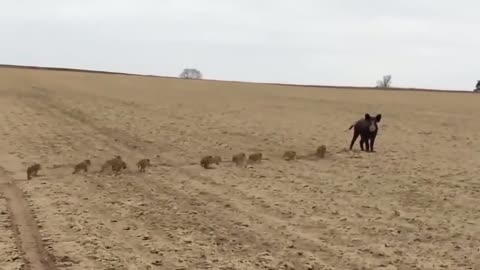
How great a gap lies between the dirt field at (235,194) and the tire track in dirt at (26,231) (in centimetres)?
2

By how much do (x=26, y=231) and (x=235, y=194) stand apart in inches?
146

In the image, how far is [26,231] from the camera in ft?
32.2

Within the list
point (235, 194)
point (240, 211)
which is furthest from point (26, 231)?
point (235, 194)

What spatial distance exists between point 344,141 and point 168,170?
6954 millimetres

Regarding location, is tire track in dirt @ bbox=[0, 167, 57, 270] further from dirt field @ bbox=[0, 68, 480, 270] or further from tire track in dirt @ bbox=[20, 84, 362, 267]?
tire track in dirt @ bbox=[20, 84, 362, 267]

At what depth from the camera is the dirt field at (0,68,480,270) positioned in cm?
873

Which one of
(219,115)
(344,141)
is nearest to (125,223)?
(344,141)

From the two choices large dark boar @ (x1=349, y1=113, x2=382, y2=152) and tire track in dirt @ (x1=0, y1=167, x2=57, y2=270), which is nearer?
tire track in dirt @ (x1=0, y1=167, x2=57, y2=270)

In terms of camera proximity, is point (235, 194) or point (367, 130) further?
point (367, 130)

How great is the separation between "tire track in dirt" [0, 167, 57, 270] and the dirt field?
0.02 m

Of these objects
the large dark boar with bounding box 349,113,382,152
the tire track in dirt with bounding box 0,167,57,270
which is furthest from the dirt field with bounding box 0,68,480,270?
the large dark boar with bounding box 349,113,382,152

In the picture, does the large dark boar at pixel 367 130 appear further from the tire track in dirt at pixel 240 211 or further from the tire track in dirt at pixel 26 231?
the tire track in dirt at pixel 26 231

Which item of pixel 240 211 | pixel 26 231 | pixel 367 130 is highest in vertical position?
pixel 367 130

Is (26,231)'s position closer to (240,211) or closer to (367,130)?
(240,211)
